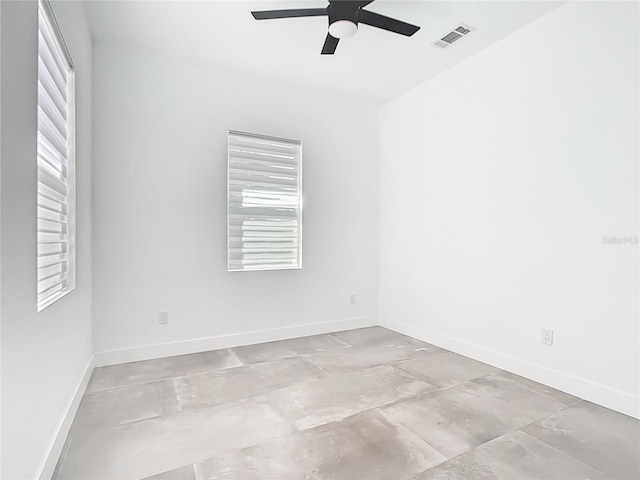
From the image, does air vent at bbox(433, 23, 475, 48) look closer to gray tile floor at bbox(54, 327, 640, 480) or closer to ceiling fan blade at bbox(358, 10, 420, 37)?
ceiling fan blade at bbox(358, 10, 420, 37)

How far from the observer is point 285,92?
4.05 meters

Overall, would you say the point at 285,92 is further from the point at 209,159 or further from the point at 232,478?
the point at 232,478

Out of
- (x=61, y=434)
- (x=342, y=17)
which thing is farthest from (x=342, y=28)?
(x=61, y=434)

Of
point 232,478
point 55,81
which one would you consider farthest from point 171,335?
point 55,81

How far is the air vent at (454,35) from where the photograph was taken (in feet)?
9.71

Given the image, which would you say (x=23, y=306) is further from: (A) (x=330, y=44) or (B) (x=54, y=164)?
(A) (x=330, y=44)

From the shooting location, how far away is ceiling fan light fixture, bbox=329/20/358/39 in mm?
2467

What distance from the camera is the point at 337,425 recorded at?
221 centimetres

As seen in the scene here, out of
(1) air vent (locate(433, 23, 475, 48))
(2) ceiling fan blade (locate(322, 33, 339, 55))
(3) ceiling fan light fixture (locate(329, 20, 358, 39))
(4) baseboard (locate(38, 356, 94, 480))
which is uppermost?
(1) air vent (locate(433, 23, 475, 48))

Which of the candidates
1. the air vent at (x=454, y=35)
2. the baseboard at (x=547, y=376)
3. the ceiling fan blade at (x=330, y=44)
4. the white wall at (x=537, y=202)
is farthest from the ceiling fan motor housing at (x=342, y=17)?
the baseboard at (x=547, y=376)

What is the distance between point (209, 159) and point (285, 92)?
1153 mm

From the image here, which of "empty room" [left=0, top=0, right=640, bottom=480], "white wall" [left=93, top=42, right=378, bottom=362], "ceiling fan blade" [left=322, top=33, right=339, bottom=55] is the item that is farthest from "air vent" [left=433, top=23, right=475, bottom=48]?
"white wall" [left=93, top=42, right=378, bottom=362]

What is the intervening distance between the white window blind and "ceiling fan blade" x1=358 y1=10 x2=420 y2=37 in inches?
67.9

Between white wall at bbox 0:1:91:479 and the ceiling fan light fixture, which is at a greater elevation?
the ceiling fan light fixture
